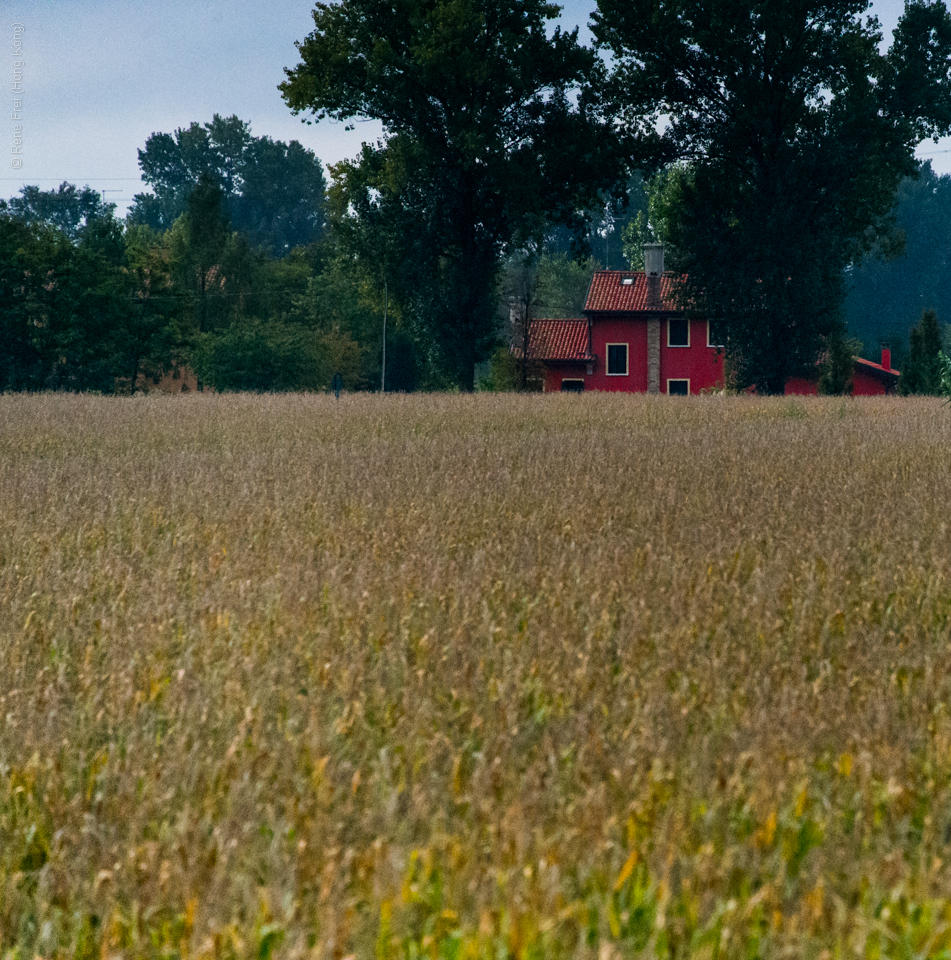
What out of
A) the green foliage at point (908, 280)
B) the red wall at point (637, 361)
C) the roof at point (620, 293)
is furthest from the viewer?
the green foliage at point (908, 280)

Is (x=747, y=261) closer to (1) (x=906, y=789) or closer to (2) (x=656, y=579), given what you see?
(2) (x=656, y=579)

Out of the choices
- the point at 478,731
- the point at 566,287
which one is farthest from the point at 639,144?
the point at 566,287

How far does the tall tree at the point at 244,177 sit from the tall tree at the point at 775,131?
6619 centimetres

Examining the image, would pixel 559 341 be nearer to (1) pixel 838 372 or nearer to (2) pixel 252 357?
(2) pixel 252 357

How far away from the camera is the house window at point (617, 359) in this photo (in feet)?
186

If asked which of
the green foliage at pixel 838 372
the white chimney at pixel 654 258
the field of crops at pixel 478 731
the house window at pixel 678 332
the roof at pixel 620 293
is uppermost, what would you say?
the white chimney at pixel 654 258

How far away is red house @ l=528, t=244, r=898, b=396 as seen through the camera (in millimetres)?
55781

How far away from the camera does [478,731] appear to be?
3.35 m

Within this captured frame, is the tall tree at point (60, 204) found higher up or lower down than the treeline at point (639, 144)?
higher up

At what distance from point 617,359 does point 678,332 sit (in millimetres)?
3360

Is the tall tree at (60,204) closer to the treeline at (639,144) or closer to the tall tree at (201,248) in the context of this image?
the tall tree at (201,248)

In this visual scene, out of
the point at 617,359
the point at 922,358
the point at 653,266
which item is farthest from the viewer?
the point at 653,266

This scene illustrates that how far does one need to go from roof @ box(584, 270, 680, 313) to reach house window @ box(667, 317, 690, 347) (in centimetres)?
95

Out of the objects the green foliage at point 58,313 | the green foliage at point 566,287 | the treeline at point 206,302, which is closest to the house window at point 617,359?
the treeline at point 206,302
